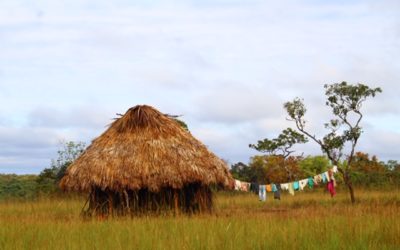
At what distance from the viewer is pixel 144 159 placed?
1595 centimetres

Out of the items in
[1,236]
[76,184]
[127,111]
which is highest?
[127,111]

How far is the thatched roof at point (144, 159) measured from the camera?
51.2 feet

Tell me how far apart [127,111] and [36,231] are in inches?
321

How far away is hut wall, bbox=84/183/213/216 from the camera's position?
16188 mm

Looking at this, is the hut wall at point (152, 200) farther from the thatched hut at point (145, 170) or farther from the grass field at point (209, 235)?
the grass field at point (209, 235)

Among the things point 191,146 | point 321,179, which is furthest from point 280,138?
point 191,146

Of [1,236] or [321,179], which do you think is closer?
[1,236]

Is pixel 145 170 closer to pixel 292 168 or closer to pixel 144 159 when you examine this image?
pixel 144 159

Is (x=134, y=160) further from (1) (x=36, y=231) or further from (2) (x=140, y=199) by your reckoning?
(1) (x=36, y=231)

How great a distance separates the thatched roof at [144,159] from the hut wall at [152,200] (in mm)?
569

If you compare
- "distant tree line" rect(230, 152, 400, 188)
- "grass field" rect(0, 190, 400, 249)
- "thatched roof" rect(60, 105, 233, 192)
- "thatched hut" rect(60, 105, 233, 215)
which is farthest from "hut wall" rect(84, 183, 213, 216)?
"distant tree line" rect(230, 152, 400, 188)

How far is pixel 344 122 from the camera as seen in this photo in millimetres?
21828

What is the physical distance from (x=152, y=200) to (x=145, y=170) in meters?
1.14

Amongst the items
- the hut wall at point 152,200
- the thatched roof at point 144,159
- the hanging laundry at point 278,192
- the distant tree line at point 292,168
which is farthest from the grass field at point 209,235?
the distant tree line at point 292,168
